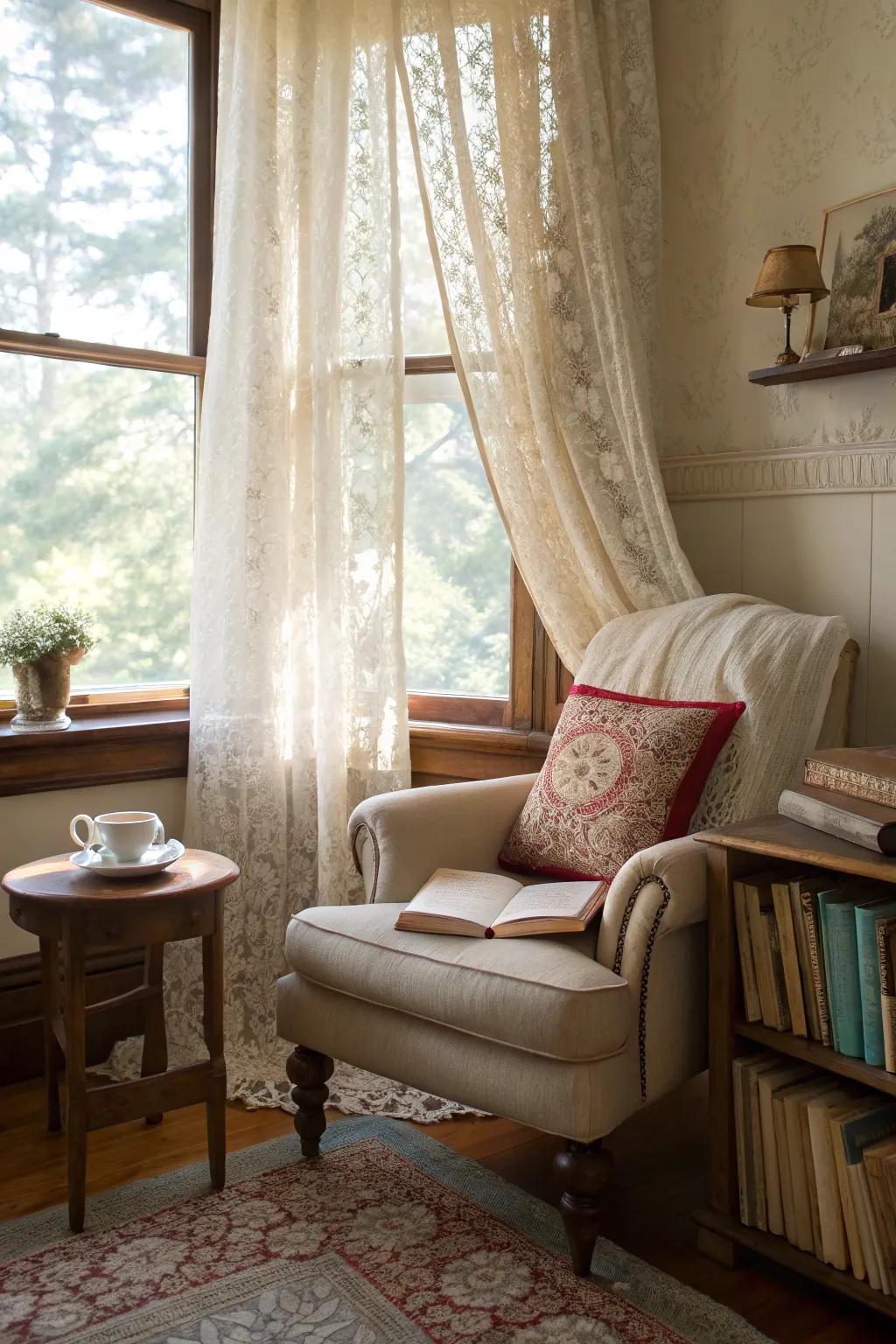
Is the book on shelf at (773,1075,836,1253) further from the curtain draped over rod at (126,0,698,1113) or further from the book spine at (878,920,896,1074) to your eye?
the curtain draped over rod at (126,0,698,1113)

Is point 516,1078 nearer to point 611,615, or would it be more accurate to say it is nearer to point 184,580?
point 611,615

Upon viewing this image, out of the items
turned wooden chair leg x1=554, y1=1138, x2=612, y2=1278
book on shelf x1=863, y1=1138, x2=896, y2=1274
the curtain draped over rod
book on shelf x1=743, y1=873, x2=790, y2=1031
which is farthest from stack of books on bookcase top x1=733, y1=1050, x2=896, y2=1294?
the curtain draped over rod

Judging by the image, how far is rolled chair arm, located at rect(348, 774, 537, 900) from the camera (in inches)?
93.0

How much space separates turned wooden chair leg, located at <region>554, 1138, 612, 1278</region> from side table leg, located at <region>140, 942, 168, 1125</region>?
0.98 metres

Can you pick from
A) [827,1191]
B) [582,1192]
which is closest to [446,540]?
[582,1192]

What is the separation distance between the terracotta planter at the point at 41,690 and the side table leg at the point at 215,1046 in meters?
0.76

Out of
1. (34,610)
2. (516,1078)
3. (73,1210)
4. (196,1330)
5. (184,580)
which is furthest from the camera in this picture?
(184,580)

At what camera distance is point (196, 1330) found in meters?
1.79

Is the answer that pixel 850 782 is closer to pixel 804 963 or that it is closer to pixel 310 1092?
pixel 804 963

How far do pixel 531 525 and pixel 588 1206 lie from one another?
5.05 ft

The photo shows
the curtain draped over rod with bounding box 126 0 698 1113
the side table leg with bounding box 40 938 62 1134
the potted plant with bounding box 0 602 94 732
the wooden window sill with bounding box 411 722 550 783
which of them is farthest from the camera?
the wooden window sill with bounding box 411 722 550 783

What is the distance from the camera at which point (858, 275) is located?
2527 mm

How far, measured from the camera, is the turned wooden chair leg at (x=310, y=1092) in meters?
2.29

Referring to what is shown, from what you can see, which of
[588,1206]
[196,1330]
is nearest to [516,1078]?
[588,1206]
